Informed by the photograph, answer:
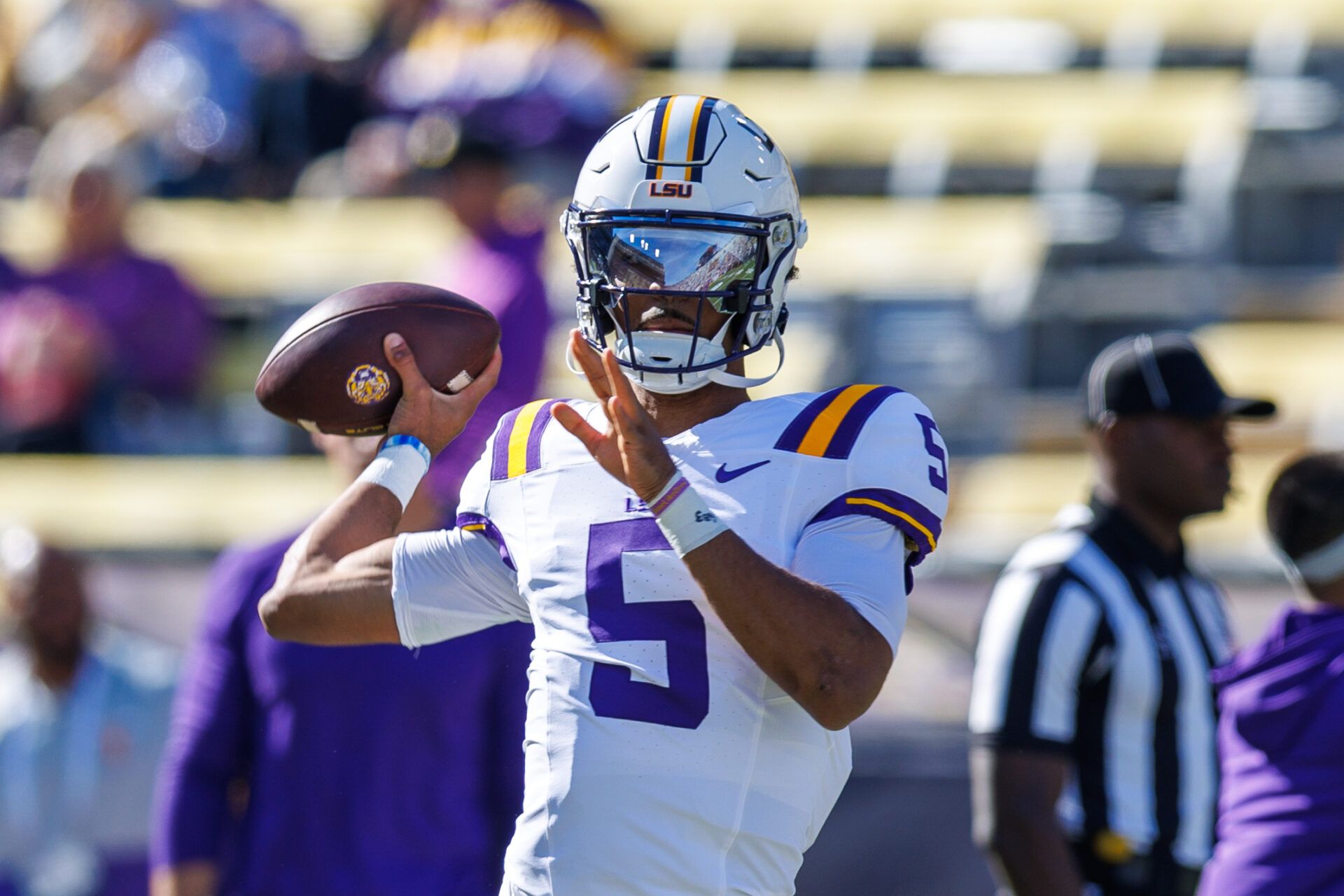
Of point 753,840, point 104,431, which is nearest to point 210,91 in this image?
point 104,431

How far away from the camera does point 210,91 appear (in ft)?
28.5

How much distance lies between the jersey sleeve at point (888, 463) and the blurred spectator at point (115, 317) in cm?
539

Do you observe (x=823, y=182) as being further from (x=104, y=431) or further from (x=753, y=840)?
(x=753, y=840)

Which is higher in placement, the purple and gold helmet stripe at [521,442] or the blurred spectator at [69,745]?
the purple and gold helmet stripe at [521,442]

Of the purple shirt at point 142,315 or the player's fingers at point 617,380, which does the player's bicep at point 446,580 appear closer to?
the player's fingers at point 617,380

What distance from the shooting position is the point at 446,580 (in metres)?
2.36

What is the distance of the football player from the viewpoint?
2059 millimetres

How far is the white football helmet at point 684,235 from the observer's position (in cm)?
226

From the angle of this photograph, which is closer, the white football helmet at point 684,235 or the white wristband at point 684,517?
the white wristband at point 684,517

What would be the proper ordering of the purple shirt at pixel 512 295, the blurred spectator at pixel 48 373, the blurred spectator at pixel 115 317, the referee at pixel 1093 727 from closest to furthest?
the referee at pixel 1093 727, the purple shirt at pixel 512 295, the blurred spectator at pixel 48 373, the blurred spectator at pixel 115 317

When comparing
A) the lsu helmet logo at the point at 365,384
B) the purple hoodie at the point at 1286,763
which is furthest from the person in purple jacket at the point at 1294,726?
the lsu helmet logo at the point at 365,384

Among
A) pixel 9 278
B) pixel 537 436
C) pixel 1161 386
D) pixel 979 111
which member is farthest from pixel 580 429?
pixel 979 111

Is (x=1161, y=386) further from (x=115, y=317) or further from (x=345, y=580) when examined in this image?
(x=115, y=317)

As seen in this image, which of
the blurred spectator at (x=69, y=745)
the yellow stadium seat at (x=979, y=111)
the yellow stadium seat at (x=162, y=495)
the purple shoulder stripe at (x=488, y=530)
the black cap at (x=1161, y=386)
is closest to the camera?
the purple shoulder stripe at (x=488, y=530)
